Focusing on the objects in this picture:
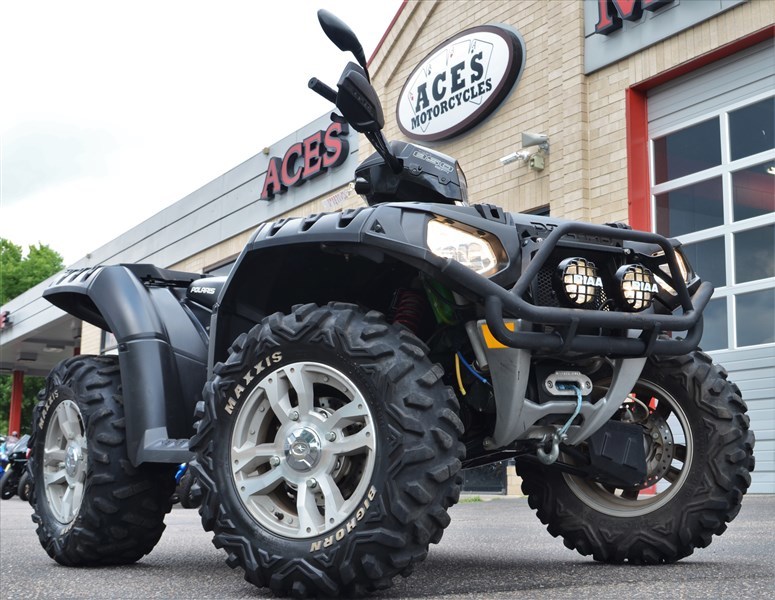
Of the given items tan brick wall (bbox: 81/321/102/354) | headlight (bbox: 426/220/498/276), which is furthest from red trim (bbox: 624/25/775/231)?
tan brick wall (bbox: 81/321/102/354)

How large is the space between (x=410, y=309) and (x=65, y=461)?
6.44 ft

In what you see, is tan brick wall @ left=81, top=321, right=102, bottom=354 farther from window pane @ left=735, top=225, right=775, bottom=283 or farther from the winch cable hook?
the winch cable hook

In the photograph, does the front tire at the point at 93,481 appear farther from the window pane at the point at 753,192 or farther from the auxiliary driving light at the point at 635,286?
the window pane at the point at 753,192

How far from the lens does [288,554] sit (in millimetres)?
3254

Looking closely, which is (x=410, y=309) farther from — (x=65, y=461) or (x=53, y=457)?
(x=53, y=457)

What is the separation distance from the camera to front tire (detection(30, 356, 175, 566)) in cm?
450

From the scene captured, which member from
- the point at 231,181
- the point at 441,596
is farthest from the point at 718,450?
the point at 231,181

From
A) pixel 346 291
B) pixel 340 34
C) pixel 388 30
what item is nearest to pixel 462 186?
pixel 346 291

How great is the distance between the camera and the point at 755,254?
39.2ft

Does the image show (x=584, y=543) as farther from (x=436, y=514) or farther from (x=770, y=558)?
(x=436, y=514)

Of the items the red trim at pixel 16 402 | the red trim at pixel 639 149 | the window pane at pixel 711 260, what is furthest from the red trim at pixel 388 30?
the red trim at pixel 16 402

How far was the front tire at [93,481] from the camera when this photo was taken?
4.50 meters

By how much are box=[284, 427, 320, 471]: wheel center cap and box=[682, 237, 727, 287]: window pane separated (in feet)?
31.8

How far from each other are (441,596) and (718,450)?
1.45 m
